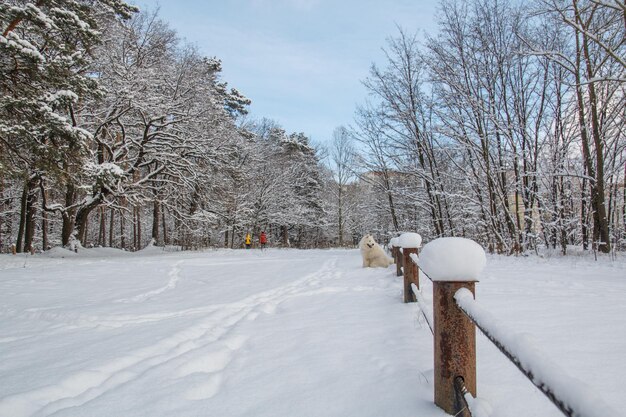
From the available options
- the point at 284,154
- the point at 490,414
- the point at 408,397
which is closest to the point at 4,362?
the point at 408,397

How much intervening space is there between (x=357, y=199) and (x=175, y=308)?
3530 centimetres

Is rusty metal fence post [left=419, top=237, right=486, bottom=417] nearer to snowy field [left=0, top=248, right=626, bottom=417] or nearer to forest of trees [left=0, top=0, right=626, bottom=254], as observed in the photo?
snowy field [left=0, top=248, right=626, bottom=417]

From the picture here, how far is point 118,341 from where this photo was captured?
3.47 m

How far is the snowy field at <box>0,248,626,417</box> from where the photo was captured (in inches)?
82.0

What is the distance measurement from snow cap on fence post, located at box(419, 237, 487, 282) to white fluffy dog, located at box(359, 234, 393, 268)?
24.1ft

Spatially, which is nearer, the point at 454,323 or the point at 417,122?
the point at 454,323

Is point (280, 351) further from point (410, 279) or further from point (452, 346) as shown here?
point (410, 279)

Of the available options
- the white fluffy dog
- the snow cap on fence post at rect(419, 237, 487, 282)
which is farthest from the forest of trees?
the snow cap on fence post at rect(419, 237, 487, 282)

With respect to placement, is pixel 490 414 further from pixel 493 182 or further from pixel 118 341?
pixel 493 182

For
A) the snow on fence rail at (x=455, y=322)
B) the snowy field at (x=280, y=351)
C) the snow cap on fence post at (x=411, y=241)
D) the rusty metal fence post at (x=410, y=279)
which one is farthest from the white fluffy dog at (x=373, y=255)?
the snow on fence rail at (x=455, y=322)

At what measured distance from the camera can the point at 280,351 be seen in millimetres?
3031

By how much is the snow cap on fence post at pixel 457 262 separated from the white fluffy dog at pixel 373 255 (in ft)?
24.1

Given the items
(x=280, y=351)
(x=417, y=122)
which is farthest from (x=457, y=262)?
(x=417, y=122)

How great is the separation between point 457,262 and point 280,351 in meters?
1.92
